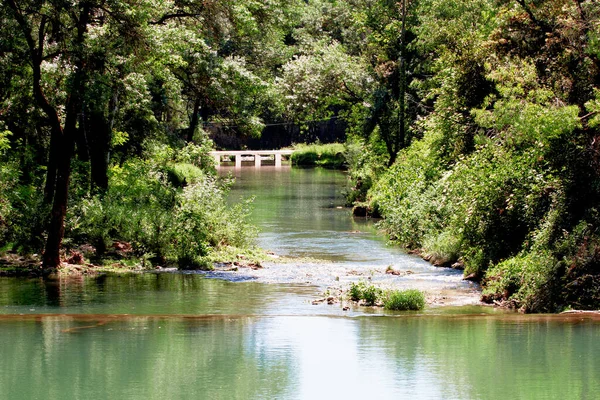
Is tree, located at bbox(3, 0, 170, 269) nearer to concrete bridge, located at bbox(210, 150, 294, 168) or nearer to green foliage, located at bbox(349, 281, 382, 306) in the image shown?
green foliage, located at bbox(349, 281, 382, 306)

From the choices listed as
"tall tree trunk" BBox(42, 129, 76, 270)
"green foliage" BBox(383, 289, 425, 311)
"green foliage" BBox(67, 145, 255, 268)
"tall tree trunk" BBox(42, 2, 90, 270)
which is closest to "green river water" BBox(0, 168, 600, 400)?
"green foliage" BBox(383, 289, 425, 311)

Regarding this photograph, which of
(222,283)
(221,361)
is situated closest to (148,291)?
(222,283)

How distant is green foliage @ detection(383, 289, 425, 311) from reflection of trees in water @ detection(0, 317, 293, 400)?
11.0 feet

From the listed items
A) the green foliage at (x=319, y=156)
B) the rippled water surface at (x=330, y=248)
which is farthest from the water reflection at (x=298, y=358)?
the green foliage at (x=319, y=156)

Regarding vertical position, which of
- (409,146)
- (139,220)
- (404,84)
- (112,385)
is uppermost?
(404,84)

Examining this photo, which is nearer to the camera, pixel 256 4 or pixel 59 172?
pixel 59 172

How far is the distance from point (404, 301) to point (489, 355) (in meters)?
4.23

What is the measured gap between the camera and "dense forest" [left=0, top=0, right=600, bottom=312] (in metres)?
18.2

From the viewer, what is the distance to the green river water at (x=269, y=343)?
36.2 ft

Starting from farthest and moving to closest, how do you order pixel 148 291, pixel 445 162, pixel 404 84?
pixel 404 84 < pixel 445 162 < pixel 148 291

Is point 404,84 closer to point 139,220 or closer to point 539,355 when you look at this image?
point 139,220

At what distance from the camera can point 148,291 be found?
18.9 meters

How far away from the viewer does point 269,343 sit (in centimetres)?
1359

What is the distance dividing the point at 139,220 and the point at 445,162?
11.3m
